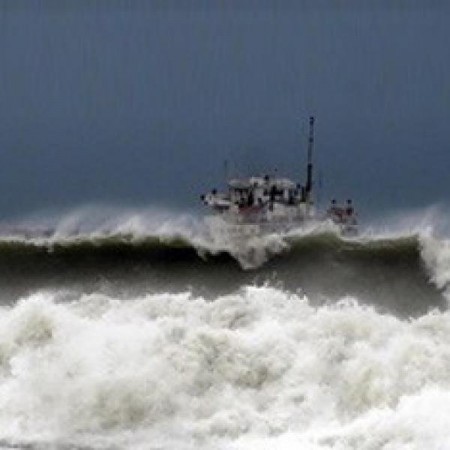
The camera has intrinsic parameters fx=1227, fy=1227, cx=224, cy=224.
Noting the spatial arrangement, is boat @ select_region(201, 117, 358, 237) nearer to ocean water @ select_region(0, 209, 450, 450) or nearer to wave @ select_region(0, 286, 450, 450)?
ocean water @ select_region(0, 209, 450, 450)

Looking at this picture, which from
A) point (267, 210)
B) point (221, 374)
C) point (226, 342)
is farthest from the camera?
point (267, 210)

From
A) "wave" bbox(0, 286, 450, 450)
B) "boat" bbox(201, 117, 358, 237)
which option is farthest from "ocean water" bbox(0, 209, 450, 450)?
"boat" bbox(201, 117, 358, 237)

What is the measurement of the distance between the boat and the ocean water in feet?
1.61

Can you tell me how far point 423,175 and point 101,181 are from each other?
1209 cm

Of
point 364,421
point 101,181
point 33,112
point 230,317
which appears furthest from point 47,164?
point 364,421

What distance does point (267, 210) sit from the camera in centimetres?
2791

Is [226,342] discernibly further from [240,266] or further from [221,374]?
[240,266]

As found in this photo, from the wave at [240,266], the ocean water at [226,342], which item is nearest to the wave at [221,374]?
the ocean water at [226,342]

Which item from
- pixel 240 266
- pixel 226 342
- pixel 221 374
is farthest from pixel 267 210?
pixel 221 374

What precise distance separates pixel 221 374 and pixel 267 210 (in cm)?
589

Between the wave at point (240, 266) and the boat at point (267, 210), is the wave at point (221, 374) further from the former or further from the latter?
the boat at point (267, 210)

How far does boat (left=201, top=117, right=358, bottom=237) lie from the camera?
90.4ft

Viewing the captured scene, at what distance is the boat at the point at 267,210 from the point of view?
2756 cm

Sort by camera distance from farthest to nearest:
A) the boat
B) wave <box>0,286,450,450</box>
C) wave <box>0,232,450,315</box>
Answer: the boat < wave <box>0,232,450,315</box> < wave <box>0,286,450,450</box>
